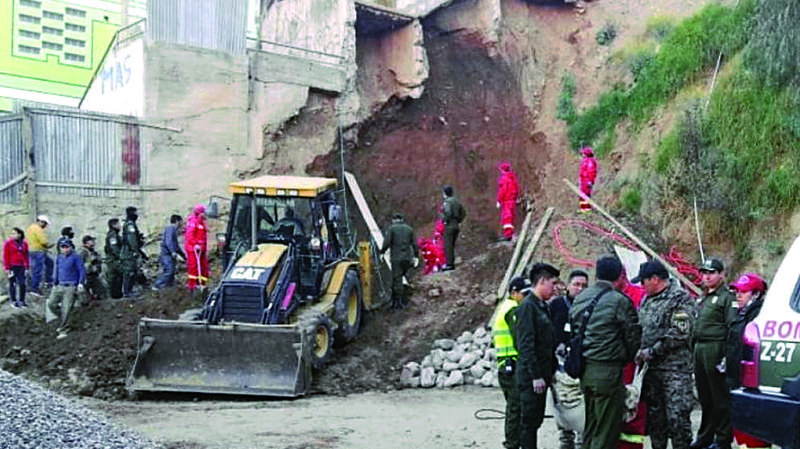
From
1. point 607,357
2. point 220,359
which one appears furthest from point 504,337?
point 220,359

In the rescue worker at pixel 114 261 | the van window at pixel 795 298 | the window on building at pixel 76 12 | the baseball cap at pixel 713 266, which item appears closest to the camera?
the van window at pixel 795 298

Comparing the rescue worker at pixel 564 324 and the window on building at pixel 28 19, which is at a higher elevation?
the window on building at pixel 28 19

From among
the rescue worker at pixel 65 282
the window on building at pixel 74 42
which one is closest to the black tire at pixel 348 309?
the rescue worker at pixel 65 282

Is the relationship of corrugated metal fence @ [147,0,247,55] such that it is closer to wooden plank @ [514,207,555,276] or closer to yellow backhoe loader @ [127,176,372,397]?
yellow backhoe loader @ [127,176,372,397]

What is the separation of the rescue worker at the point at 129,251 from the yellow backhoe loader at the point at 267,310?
304 centimetres

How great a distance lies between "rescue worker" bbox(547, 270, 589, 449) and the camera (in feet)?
24.1

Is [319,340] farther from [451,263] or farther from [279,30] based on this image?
[279,30]

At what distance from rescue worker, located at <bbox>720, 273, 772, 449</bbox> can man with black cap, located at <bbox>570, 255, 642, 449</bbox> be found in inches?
39.2

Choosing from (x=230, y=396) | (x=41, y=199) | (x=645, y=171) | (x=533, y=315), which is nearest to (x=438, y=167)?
(x=645, y=171)

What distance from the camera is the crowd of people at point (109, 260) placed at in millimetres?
15180

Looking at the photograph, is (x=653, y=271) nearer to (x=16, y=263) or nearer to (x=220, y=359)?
(x=220, y=359)

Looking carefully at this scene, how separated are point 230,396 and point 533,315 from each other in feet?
18.9

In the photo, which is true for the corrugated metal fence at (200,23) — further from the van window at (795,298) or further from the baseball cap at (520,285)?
the van window at (795,298)

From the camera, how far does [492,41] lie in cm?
2273
